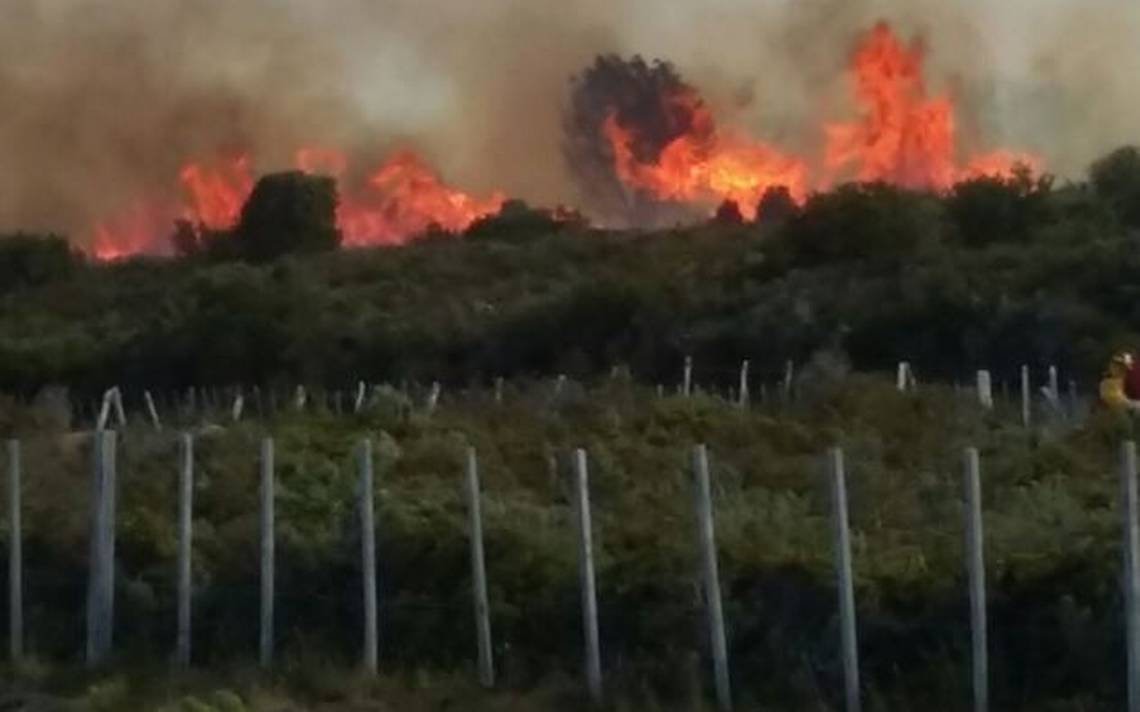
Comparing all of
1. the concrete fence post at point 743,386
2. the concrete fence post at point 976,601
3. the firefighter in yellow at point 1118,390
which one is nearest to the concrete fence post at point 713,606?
the concrete fence post at point 976,601

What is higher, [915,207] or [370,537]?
[915,207]

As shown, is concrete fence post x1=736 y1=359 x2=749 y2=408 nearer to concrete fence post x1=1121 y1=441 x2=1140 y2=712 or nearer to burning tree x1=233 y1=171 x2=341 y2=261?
concrete fence post x1=1121 y1=441 x2=1140 y2=712

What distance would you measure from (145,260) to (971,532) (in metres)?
75.0

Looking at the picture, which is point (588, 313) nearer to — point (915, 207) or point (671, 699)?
point (915, 207)

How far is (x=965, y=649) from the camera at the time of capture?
1448 centimetres

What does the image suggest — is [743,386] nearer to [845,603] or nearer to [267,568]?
[267,568]

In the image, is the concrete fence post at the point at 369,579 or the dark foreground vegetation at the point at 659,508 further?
the concrete fence post at the point at 369,579

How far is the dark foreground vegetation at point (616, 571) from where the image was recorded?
1462 centimetres

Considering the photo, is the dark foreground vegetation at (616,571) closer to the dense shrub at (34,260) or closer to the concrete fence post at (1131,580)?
the concrete fence post at (1131,580)

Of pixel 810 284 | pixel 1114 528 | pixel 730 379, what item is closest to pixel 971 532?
pixel 1114 528

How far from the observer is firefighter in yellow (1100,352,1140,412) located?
24.1 m

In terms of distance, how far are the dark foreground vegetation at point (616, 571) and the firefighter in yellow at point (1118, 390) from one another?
33 cm

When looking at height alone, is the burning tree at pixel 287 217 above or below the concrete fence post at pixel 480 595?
above

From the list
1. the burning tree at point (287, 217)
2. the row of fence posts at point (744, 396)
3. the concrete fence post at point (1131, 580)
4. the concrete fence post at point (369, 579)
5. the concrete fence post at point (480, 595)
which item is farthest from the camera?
the burning tree at point (287, 217)
